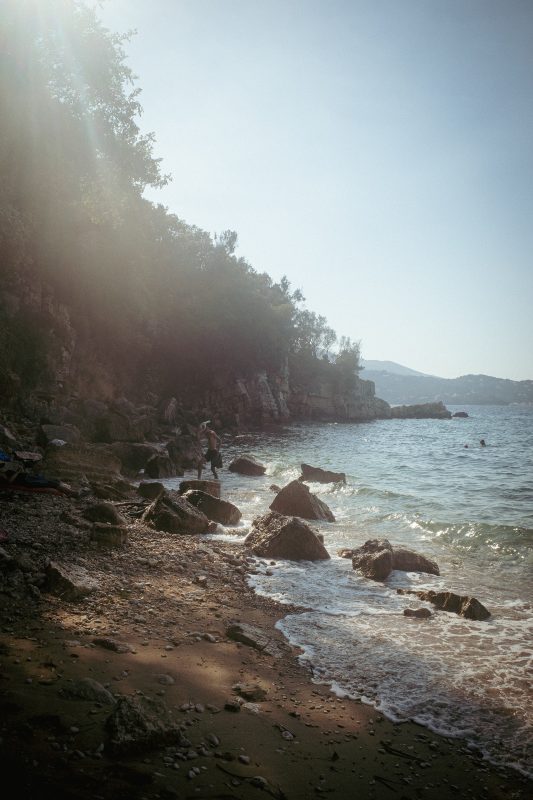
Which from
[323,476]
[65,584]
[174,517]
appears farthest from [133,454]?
[65,584]

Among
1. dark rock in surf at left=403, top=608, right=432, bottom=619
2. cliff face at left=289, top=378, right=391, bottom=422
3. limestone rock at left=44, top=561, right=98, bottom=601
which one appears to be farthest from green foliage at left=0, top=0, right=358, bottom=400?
cliff face at left=289, top=378, right=391, bottom=422

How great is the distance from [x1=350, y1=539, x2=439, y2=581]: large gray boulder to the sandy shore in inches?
132

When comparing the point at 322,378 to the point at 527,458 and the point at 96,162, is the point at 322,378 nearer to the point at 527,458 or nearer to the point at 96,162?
the point at 527,458

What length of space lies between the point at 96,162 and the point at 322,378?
7358cm

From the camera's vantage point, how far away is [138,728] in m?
3.14

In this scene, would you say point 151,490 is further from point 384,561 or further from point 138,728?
point 138,728

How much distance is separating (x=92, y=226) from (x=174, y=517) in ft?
92.1

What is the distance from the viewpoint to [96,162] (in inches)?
883

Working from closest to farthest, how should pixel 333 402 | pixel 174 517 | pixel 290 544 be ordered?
1. pixel 290 544
2. pixel 174 517
3. pixel 333 402

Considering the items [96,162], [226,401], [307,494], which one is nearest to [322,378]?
[226,401]

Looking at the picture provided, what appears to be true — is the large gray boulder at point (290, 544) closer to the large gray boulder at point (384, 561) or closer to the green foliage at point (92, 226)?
the large gray boulder at point (384, 561)

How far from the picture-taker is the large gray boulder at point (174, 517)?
34.8ft

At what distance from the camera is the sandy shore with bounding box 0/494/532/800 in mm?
2883

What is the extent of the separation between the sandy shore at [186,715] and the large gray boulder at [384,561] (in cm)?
336
